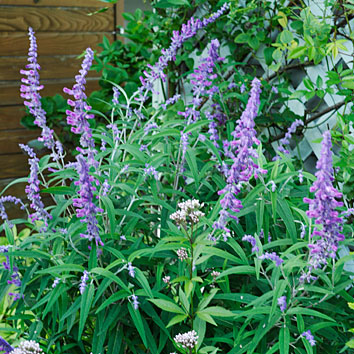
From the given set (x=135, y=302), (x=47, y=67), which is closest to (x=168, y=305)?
(x=135, y=302)

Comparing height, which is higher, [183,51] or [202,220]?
[183,51]

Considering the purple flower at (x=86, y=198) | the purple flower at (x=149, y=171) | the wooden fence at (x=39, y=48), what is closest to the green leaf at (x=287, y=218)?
the purple flower at (x=149, y=171)

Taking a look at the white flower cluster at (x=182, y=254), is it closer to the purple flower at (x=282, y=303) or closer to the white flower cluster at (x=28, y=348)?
the purple flower at (x=282, y=303)

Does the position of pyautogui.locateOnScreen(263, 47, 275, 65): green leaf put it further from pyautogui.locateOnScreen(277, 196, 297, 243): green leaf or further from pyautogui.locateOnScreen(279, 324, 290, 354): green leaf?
Result: pyautogui.locateOnScreen(279, 324, 290, 354): green leaf

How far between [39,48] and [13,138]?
0.65 meters

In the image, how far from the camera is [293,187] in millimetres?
1778

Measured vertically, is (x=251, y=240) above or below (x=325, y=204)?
below

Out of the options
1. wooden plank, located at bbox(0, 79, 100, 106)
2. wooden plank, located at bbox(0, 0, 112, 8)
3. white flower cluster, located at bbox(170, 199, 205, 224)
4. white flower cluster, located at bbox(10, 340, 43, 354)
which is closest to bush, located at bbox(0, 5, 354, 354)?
→ white flower cluster, located at bbox(170, 199, 205, 224)

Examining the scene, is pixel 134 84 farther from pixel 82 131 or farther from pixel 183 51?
pixel 82 131

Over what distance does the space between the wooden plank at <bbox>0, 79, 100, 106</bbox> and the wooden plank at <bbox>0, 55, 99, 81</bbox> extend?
0.14 ft

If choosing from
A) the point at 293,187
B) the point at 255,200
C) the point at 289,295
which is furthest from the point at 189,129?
the point at 289,295

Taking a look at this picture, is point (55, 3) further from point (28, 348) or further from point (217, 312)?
point (28, 348)

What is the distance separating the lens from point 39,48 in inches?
146

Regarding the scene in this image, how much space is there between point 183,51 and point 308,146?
3.04 feet
